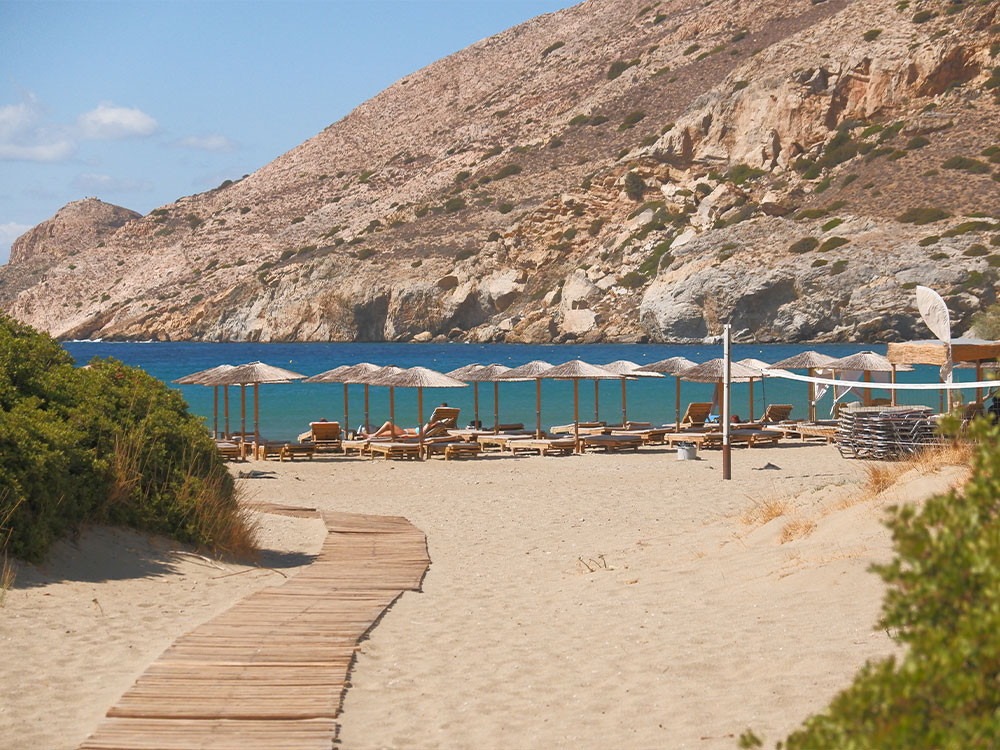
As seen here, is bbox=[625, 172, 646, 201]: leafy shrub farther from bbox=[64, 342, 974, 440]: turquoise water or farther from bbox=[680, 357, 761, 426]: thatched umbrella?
bbox=[680, 357, 761, 426]: thatched umbrella


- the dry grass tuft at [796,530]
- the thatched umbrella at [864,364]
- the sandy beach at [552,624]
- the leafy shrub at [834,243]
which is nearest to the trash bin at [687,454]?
the thatched umbrella at [864,364]

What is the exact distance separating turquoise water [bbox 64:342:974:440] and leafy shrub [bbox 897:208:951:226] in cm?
721

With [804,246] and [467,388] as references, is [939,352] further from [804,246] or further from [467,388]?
[804,246]

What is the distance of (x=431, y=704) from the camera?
16.8ft

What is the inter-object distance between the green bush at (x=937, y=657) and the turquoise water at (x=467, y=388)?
81.0 feet

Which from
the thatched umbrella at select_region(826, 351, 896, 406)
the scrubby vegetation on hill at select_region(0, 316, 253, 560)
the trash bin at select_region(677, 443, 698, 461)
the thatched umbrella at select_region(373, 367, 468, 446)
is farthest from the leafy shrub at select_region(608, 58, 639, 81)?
the scrubby vegetation on hill at select_region(0, 316, 253, 560)

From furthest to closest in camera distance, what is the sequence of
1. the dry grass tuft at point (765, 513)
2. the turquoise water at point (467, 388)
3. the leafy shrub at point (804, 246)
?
the leafy shrub at point (804, 246)
the turquoise water at point (467, 388)
the dry grass tuft at point (765, 513)

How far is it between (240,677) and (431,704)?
3.23ft

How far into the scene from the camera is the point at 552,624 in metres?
6.84

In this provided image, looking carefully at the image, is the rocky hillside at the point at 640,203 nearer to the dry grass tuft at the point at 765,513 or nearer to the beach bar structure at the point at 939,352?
the beach bar structure at the point at 939,352

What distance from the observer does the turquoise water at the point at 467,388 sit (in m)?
37.2

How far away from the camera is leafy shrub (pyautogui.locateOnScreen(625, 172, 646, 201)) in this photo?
68625mm

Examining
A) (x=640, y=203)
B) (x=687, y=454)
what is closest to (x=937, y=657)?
→ (x=687, y=454)

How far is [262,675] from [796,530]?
4.76 meters
